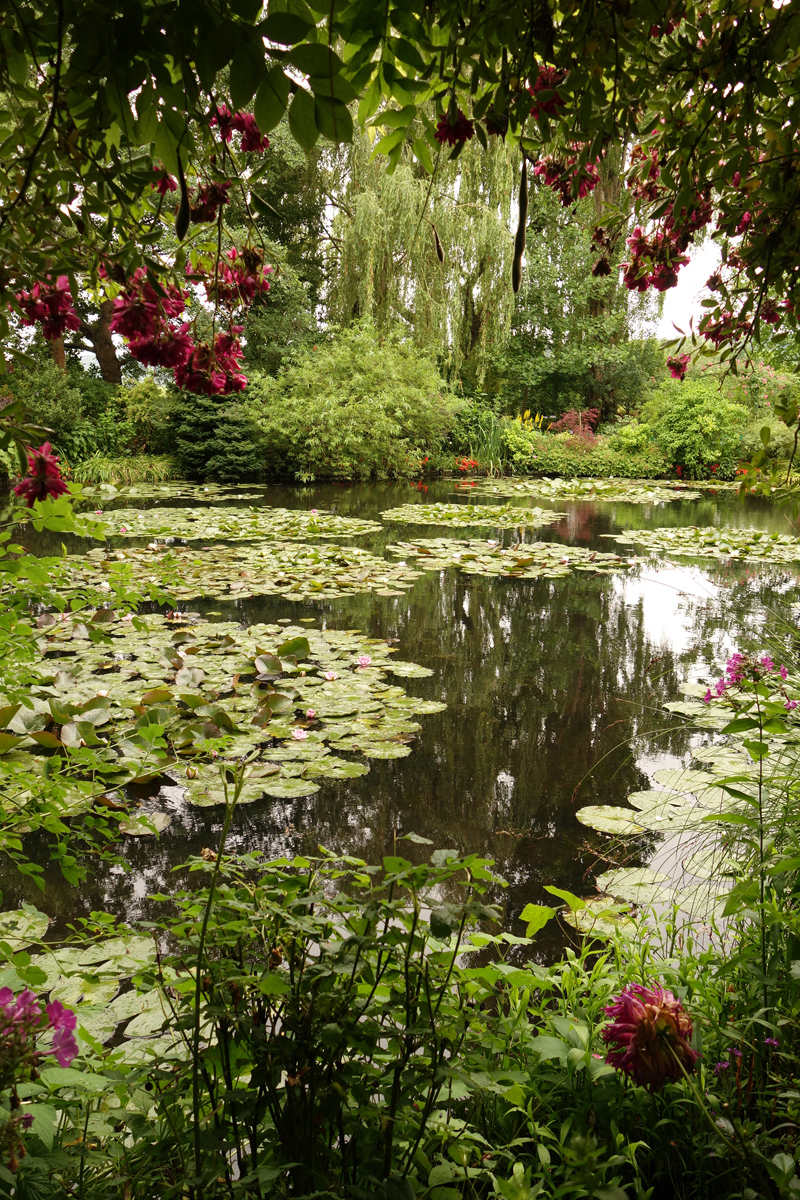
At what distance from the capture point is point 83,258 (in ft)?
4.00

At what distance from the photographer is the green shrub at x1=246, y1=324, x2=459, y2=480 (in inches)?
428

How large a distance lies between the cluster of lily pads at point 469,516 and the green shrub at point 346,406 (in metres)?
2.89

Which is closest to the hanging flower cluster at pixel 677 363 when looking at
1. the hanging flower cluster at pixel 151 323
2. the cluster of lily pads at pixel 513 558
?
the hanging flower cluster at pixel 151 323

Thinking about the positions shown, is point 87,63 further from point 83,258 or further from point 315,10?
point 83,258

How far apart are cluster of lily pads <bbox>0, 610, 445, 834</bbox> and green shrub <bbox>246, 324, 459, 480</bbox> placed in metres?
7.57

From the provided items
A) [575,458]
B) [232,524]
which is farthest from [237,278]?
[575,458]

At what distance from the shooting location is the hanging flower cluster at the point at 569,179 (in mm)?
1305

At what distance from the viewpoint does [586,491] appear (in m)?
11.0

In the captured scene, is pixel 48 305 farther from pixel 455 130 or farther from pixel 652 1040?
pixel 652 1040

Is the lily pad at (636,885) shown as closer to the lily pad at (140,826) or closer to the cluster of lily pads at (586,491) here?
the lily pad at (140,826)

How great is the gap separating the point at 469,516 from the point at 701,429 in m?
7.01

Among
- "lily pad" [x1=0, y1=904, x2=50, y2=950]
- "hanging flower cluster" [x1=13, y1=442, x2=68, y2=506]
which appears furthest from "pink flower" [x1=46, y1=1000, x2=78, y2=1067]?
"lily pad" [x1=0, y1=904, x2=50, y2=950]

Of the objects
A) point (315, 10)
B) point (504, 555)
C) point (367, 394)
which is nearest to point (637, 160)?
point (315, 10)

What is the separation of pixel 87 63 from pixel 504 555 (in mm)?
5530
